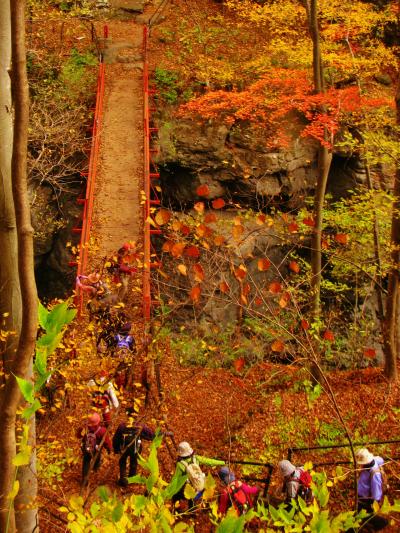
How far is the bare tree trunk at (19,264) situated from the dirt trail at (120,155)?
8.85 metres

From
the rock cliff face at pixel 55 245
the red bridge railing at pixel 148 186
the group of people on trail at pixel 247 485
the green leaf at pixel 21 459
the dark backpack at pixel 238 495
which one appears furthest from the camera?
the rock cliff face at pixel 55 245

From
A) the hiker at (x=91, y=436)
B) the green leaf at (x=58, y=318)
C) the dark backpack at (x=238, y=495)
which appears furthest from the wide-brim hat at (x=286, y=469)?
the green leaf at (x=58, y=318)

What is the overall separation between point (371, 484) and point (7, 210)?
5633 millimetres

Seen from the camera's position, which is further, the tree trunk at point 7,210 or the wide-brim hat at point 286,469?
the wide-brim hat at point 286,469

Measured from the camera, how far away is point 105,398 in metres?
8.20

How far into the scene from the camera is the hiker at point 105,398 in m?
7.93

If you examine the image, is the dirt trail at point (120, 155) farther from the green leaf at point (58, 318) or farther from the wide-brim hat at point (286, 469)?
the green leaf at point (58, 318)

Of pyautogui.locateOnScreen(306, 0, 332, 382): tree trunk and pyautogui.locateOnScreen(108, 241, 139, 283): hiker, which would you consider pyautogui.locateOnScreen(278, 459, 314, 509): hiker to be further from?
pyautogui.locateOnScreen(108, 241, 139, 283): hiker

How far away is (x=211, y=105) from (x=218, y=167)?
2.05m

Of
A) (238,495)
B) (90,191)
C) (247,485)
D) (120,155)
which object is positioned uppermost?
(120,155)

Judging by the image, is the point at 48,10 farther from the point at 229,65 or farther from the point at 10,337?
the point at 10,337

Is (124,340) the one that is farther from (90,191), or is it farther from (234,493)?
(90,191)

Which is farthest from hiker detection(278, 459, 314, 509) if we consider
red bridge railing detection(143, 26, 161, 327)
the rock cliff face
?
the rock cliff face

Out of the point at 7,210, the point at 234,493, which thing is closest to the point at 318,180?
the point at 234,493
